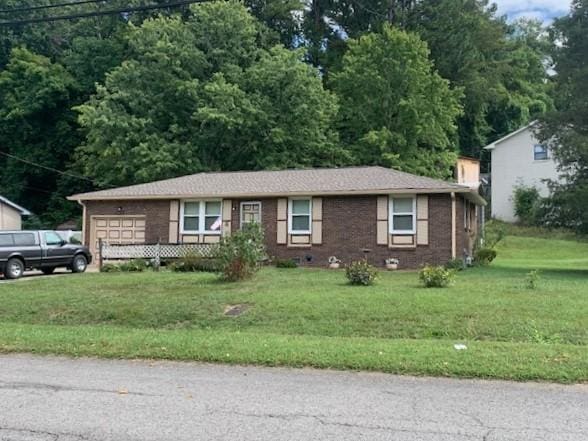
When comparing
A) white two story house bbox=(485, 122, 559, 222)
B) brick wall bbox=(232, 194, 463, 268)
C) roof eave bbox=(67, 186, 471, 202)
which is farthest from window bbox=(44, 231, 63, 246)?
white two story house bbox=(485, 122, 559, 222)

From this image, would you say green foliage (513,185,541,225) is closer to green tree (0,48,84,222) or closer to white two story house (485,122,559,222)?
white two story house (485,122,559,222)

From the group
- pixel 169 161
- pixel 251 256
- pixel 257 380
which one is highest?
pixel 169 161

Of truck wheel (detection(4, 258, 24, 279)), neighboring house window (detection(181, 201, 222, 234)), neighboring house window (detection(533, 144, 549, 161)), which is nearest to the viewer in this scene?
truck wheel (detection(4, 258, 24, 279))

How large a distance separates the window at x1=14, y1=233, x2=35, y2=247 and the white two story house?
31215mm

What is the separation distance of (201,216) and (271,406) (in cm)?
1787

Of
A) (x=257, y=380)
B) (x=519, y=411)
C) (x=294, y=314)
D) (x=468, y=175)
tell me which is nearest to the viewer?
(x=519, y=411)

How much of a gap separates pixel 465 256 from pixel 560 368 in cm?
1472

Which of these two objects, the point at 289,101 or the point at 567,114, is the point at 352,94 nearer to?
the point at 289,101

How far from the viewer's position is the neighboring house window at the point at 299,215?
22047 mm

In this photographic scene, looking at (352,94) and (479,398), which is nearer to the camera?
(479,398)

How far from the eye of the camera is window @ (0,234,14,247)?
1936 centimetres

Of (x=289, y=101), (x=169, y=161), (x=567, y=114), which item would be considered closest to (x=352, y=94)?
(x=289, y=101)

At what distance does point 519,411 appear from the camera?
18.5 feet

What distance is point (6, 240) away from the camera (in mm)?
19516
